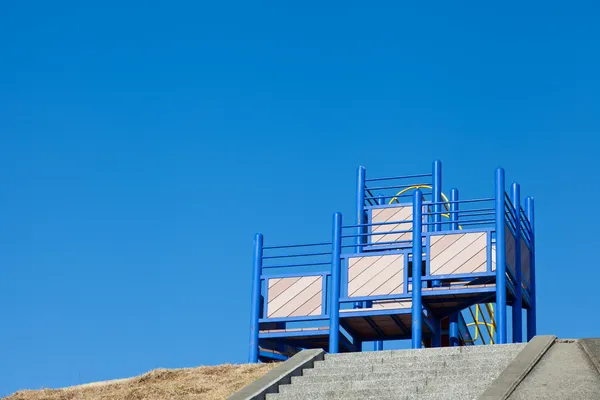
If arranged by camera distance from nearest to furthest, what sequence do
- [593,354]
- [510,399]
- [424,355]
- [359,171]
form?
[510,399]
[593,354]
[424,355]
[359,171]

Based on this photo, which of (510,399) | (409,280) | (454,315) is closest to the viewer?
(510,399)

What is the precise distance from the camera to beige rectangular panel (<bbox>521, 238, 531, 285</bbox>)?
23297 mm

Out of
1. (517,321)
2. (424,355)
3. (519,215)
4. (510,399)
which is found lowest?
(510,399)

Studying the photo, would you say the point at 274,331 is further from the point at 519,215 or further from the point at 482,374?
the point at 482,374

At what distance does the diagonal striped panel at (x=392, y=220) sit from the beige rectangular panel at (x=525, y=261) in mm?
2671

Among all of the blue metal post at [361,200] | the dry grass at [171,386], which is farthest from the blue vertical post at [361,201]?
the dry grass at [171,386]

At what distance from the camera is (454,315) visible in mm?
24438

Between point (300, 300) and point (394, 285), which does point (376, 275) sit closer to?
point (394, 285)

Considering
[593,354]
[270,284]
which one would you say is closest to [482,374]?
[593,354]

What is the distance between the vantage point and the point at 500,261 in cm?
2088

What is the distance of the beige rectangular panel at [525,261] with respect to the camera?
2330 cm

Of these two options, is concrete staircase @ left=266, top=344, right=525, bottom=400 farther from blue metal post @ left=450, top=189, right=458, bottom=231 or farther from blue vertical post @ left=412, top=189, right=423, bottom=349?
blue metal post @ left=450, top=189, right=458, bottom=231

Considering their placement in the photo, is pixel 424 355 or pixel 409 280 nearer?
pixel 424 355

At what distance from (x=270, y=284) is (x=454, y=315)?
4.39 metres
